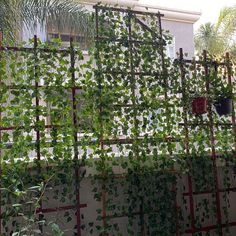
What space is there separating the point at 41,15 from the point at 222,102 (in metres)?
3.40

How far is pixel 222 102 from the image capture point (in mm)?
3986

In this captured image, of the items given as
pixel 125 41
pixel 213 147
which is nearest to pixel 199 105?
pixel 213 147

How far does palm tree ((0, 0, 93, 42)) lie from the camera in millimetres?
5285

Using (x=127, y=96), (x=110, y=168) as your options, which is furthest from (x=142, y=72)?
(x=110, y=168)

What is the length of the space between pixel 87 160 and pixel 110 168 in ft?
0.77

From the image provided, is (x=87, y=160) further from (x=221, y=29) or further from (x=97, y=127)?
(x=221, y=29)

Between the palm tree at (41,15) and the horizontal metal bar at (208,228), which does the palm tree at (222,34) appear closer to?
the palm tree at (41,15)

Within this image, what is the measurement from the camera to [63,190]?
3.12 m

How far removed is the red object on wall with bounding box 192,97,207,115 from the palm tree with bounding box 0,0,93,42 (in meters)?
2.43

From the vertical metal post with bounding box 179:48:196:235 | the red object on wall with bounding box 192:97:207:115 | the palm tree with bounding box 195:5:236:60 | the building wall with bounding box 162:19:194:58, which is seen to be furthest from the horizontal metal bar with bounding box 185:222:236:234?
the palm tree with bounding box 195:5:236:60

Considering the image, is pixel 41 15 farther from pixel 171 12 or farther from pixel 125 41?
pixel 171 12

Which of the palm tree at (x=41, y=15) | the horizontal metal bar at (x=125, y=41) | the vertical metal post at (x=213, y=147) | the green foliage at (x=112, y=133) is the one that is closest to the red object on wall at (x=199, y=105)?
the green foliage at (x=112, y=133)

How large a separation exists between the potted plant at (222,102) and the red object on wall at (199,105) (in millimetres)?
258

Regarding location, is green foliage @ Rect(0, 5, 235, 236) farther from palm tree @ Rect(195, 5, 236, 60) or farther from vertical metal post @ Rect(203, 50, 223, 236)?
palm tree @ Rect(195, 5, 236, 60)
